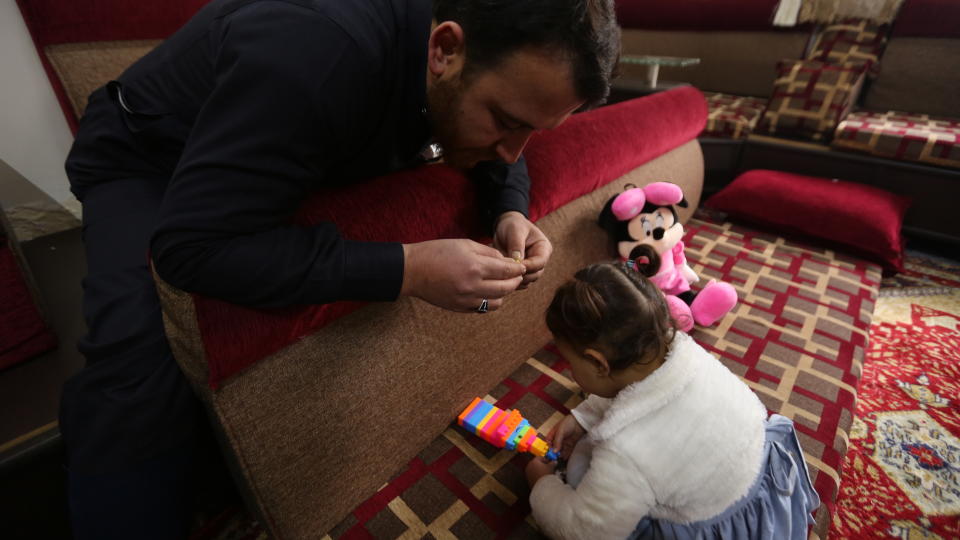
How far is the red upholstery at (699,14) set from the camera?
8.55ft

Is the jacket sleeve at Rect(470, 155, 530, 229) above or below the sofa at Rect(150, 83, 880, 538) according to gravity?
above

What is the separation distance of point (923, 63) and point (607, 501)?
2.75 metres

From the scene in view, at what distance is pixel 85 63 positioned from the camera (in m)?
1.38

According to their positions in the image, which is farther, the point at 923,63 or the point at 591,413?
the point at 923,63

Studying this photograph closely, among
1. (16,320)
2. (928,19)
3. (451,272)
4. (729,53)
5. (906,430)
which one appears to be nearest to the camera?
(451,272)

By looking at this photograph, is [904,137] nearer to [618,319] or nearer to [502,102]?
[618,319]

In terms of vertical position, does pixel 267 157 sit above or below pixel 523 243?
above

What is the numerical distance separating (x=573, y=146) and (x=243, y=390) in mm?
880

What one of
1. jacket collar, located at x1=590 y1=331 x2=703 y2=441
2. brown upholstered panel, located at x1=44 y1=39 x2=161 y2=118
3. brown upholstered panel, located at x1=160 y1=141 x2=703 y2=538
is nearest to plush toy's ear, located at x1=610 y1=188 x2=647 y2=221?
brown upholstered panel, located at x1=160 y1=141 x2=703 y2=538

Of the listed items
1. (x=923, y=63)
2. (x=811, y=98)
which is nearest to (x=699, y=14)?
(x=811, y=98)

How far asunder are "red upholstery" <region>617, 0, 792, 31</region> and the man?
2663 millimetres

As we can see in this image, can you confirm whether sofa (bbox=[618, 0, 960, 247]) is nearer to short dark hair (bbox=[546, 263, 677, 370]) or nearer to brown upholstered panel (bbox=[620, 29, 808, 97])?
brown upholstered panel (bbox=[620, 29, 808, 97])

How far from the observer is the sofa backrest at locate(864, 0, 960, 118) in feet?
6.91

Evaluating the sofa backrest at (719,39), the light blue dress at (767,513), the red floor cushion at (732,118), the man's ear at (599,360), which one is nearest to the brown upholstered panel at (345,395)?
the man's ear at (599,360)
